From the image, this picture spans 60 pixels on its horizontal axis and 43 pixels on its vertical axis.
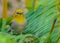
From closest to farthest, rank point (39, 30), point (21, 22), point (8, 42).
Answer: point (8, 42) → point (39, 30) → point (21, 22)

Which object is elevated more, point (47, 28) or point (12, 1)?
point (47, 28)

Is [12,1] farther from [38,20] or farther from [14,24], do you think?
[38,20]

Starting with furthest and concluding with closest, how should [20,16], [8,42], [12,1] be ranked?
[12,1] → [20,16] → [8,42]

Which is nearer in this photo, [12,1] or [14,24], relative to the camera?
[14,24]

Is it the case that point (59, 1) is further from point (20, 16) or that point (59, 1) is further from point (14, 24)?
point (14, 24)

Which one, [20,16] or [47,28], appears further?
[20,16]

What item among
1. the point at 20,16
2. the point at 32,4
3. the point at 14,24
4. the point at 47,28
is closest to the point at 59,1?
the point at 47,28

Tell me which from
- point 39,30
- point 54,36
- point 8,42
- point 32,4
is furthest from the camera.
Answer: point 32,4

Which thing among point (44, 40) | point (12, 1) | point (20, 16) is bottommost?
point (12, 1)

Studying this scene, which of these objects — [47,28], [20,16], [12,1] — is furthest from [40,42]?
[12,1]
